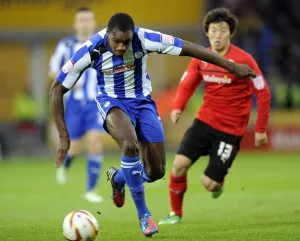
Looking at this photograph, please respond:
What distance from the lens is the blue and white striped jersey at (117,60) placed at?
9.05 metres

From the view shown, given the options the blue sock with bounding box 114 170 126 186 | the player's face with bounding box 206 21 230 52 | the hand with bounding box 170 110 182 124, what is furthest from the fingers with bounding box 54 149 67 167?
the player's face with bounding box 206 21 230 52

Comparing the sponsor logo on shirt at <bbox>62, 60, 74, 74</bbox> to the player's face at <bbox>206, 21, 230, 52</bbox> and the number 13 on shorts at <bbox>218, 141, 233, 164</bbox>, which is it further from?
the number 13 on shorts at <bbox>218, 141, 233, 164</bbox>

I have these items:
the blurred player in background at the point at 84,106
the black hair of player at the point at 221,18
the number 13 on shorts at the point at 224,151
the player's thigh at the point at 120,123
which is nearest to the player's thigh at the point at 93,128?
the blurred player in background at the point at 84,106

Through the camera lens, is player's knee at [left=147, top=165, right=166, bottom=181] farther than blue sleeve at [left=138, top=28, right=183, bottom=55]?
Yes

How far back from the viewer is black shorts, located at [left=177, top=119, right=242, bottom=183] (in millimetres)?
10734

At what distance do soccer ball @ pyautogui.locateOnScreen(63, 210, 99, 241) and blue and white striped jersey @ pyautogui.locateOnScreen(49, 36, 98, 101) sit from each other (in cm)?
626

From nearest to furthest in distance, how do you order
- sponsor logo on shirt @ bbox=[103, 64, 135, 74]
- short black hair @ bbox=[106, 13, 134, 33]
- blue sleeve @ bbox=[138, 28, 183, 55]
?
short black hair @ bbox=[106, 13, 134, 33] → blue sleeve @ bbox=[138, 28, 183, 55] → sponsor logo on shirt @ bbox=[103, 64, 135, 74]

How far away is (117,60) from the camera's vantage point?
361 inches

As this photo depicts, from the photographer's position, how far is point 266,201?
1342cm

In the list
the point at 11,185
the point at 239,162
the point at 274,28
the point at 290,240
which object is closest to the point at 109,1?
the point at 274,28

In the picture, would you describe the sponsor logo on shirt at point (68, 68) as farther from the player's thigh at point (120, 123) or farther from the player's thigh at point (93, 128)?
the player's thigh at point (93, 128)

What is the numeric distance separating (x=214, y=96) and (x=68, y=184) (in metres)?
7.10

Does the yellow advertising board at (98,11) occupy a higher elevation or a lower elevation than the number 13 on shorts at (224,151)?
lower

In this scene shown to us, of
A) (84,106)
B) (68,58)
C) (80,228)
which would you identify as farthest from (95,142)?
(80,228)
